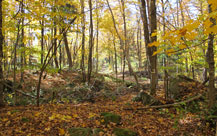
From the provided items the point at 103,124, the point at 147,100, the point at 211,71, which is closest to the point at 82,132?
the point at 103,124

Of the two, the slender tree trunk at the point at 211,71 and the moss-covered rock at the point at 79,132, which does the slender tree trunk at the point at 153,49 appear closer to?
the slender tree trunk at the point at 211,71

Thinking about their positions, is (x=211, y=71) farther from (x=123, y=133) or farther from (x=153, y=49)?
(x=123, y=133)

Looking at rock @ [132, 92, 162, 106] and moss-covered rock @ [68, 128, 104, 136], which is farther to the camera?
rock @ [132, 92, 162, 106]

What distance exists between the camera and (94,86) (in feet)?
31.4

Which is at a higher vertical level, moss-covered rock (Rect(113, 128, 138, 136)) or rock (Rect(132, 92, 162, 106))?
rock (Rect(132, 92, 162, 106))

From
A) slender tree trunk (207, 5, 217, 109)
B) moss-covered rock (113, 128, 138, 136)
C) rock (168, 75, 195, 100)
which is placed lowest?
moss-covered rock (113, 128, 138, 136)

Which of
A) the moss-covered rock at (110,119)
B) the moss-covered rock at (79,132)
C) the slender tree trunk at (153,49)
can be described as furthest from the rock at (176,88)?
the moss-covered rock at (79,132)

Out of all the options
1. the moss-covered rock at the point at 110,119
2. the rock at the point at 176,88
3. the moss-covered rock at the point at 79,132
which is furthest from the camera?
the rock at the point at 176,88

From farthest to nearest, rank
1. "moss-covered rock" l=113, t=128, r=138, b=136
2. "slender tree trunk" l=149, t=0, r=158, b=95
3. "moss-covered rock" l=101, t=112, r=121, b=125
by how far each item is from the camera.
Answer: "slender tree trunk" l=149, t=0, r=158, b=95, "moss-covered rock" l=101, t=112, r=121, b=125, "moss-covered rock" l=113, t=128, r=138, b=136

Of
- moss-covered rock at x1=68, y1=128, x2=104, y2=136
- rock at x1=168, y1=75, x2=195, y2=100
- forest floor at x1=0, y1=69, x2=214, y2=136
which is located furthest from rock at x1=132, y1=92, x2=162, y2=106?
moss-covered rock at x1=68, y1=128, x2=104, y2=136

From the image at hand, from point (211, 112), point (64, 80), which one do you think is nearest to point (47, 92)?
point (64, 80)

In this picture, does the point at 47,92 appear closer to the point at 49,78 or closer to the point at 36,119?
the point at 49,78

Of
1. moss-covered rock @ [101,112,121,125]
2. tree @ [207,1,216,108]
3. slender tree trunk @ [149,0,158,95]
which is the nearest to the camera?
tree @ [207,1,216,108]

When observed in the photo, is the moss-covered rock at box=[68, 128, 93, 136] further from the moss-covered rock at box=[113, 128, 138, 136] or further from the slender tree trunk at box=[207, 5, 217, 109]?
the slender tree trunk at box=[207, 5, 217, 109]
